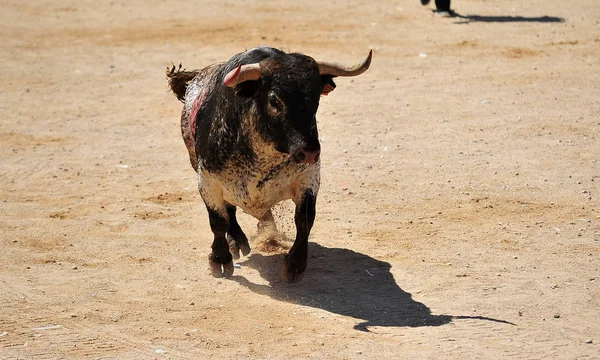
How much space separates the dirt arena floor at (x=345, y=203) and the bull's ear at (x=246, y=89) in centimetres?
152

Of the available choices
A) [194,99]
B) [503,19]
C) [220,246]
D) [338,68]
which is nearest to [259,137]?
[338,68]

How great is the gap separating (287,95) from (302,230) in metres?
1.20

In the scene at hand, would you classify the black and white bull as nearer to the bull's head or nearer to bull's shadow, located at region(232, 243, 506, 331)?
the bull's head

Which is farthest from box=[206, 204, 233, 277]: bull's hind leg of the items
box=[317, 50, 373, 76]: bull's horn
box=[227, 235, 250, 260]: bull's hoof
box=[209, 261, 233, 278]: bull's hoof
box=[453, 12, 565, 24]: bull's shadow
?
box=[453, 12, 565, 24]: bull's shadow

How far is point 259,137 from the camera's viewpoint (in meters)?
7.81

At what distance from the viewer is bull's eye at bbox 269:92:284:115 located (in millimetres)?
7531

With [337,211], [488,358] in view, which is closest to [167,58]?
[337,211]

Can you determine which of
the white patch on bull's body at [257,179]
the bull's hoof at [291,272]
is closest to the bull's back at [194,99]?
the white patch on bull's body at [257,179]

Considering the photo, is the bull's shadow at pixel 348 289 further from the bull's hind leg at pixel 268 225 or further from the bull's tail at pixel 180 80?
the bull's tail at pixel 180 80

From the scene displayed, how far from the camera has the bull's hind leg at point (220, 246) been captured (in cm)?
853

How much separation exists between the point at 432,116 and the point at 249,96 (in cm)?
504

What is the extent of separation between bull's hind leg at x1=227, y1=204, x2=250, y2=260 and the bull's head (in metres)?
1.57

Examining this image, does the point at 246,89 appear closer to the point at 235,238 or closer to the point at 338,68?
the point at 338,68

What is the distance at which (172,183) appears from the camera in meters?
10.9
